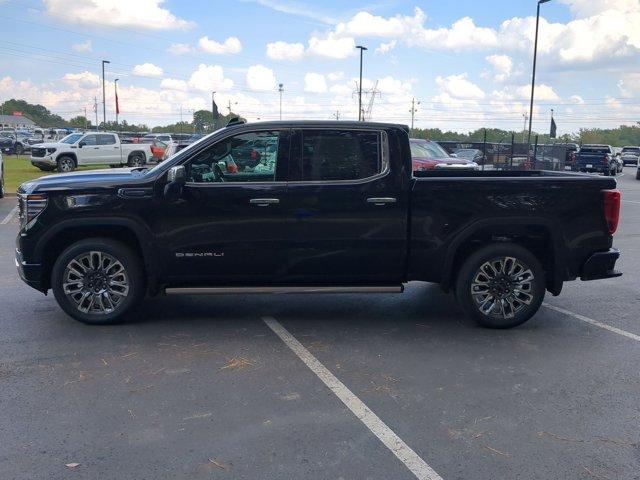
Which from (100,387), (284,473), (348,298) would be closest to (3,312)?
(100,387)

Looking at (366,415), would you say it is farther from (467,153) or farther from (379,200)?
(467,153)

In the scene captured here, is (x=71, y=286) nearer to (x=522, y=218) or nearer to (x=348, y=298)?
(x=348, y=298)

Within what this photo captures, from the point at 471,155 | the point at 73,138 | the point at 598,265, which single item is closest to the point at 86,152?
the point at 73,138

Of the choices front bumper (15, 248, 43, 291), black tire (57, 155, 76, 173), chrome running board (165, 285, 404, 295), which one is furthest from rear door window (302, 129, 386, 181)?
black tire (57, 155, 76, 173)

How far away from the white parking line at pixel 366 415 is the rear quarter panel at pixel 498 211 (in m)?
1.39

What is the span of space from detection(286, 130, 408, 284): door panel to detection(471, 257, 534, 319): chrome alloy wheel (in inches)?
31.5

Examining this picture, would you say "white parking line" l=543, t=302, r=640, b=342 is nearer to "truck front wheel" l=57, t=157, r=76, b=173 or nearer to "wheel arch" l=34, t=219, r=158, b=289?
"wheel arch" l=34, t=219, r=158, b=289

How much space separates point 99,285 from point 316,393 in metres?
2.58

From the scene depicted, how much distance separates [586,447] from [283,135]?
11.9ft

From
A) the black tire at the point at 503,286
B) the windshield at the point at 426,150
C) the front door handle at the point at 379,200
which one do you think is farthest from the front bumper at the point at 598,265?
the windshield at the point at 426,150

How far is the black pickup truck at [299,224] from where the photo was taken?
5637 millimetres

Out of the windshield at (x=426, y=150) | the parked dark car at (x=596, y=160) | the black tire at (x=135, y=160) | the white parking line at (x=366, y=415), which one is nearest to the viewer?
the white parking line at (x=366, y=415)

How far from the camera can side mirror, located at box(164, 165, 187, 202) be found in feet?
18.2

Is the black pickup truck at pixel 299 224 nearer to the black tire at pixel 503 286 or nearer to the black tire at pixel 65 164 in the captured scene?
the black tire at pixel 503 286
